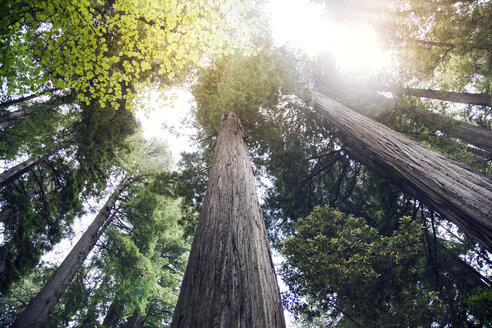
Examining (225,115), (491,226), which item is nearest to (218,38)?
(225,115)

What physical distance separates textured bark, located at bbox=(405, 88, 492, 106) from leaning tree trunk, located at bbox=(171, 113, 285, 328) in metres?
6.53

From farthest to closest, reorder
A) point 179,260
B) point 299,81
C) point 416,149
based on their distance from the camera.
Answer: point 179,260, point 299,81, point 416,149

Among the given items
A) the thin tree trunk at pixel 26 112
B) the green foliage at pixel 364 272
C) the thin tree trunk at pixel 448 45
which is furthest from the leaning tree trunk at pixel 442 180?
the thin tree trunk at pixel 26 112

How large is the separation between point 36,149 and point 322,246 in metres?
7.54

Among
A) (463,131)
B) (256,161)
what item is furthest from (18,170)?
(463,131)

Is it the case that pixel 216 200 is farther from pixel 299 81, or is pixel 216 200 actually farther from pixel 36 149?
pixel 36 149

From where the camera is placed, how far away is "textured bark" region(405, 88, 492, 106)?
5.51 m

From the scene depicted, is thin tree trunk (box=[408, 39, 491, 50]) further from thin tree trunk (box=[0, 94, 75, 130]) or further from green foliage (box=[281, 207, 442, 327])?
thin tree trunk (box=[0, 94, 75, 130])

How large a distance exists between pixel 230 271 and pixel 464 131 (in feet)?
25.0

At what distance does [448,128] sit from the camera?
4.93 m

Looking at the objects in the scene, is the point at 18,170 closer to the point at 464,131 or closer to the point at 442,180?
the point at 442,180

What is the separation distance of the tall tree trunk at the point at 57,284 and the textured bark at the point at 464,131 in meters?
10.9

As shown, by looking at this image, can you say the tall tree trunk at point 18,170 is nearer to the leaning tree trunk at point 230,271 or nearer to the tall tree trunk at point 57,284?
the tall tree trunk at point 57,284

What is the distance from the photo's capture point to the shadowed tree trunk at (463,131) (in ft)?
17.1
